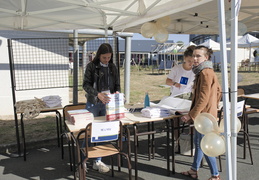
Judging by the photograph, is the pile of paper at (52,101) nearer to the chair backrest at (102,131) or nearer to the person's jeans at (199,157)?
the chair backrest at (102,131)

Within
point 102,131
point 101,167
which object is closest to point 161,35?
point 101,167

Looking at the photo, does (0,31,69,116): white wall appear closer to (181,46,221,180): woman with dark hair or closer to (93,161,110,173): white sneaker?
(93,161,110,173): white sneaker

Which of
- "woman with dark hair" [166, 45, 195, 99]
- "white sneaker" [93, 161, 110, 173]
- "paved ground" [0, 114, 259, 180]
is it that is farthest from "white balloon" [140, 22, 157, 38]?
"white sneaker" [93, 161, 110, 173]

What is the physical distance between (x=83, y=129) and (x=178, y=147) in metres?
2.11

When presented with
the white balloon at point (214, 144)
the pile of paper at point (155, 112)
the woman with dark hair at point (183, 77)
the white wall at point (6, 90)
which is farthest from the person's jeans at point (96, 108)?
the white wall at point (6, 90)

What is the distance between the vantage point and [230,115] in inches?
92.2

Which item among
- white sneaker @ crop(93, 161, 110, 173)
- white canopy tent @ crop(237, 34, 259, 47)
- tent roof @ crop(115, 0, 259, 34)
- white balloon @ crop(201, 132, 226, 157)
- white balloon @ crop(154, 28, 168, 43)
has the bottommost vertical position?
white sneaker @ crop(93, 161, 110, 173)

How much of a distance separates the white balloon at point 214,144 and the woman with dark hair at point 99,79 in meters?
1.49

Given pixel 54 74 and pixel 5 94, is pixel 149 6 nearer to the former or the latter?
pixel 54 74

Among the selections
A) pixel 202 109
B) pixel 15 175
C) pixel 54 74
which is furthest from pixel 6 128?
pixel 202 109

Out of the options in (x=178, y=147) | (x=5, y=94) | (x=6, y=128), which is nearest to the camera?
(x=178, y=147)

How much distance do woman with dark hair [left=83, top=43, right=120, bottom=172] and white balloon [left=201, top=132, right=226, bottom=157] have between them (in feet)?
4.88

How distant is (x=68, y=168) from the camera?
3748 mm

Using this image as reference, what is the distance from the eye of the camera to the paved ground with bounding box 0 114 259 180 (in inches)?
136
